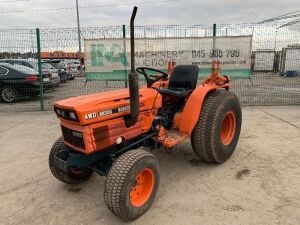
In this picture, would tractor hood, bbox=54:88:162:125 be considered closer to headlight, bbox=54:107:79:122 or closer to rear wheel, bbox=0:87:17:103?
headlight, bbox=54:107:79:122

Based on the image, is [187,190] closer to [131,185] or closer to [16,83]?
[131,185]

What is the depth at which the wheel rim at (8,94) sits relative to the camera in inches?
383

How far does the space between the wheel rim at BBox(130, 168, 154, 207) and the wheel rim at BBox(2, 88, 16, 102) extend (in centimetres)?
822

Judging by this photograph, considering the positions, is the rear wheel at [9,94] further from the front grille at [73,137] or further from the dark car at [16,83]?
the front grille at [73,137]

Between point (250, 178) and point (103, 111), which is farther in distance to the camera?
point (250, 178)

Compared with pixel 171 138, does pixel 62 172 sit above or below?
below

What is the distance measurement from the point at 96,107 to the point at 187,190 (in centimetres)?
147

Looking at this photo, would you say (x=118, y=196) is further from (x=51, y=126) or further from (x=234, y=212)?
(x=51, y=126)

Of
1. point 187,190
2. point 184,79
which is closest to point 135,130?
point 187,190

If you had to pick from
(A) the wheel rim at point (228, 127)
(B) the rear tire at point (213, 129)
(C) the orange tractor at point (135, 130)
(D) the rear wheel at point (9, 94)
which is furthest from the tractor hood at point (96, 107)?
(D) the rear wheel at point (9, 94)

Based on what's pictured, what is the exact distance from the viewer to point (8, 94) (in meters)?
9.74

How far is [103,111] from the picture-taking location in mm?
2898

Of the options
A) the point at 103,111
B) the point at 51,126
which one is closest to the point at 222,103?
the point at 103,111

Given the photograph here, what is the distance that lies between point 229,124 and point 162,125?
1.24 m
